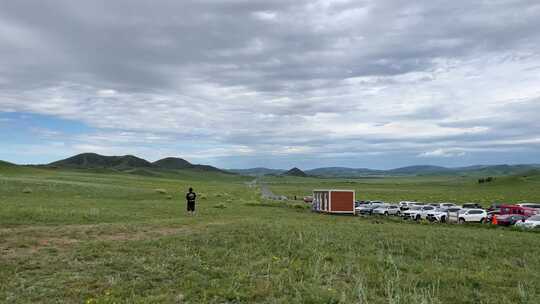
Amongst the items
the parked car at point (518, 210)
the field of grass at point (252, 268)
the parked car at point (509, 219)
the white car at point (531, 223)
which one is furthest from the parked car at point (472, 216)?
the field of grass at point (252, 268)

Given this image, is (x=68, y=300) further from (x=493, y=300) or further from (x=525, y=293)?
(x=525, y=293)

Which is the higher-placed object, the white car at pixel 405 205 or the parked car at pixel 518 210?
the parked car at pixel 518 210

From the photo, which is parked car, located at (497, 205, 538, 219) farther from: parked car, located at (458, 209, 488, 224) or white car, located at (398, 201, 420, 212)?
white car, located at (398, 201, 420, 212)

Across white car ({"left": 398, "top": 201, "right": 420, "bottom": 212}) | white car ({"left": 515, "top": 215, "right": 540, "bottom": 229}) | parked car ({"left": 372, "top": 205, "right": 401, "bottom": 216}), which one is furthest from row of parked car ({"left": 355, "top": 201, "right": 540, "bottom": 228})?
white car ({"left": 398, "top": 201, "right": 420, "bottom": 212})

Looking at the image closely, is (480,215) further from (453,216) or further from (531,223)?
(531,223)

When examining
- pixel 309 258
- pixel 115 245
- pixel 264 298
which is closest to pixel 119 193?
pixel 115 245

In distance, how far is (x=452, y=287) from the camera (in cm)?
1057

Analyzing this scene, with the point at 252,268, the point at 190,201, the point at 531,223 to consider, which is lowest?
the point at 531,223

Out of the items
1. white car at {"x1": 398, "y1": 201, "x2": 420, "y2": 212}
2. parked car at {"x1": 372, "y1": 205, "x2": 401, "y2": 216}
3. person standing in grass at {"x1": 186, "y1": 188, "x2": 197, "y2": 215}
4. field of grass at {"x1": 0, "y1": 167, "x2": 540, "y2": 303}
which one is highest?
person standing in grass at {"x1": 186, "y1": 188, "x2": 197, "y2": 215}

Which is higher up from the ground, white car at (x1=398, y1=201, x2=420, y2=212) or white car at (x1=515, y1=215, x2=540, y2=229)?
white car at (x1=515, y1=215, x2=540, y2=229)

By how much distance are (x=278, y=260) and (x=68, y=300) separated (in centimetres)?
572

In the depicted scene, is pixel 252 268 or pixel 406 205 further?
pixel 406 205

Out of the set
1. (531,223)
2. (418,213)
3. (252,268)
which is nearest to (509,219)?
(531,223)

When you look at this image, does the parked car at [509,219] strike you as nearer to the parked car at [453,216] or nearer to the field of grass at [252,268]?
the parked car at [453,216]
